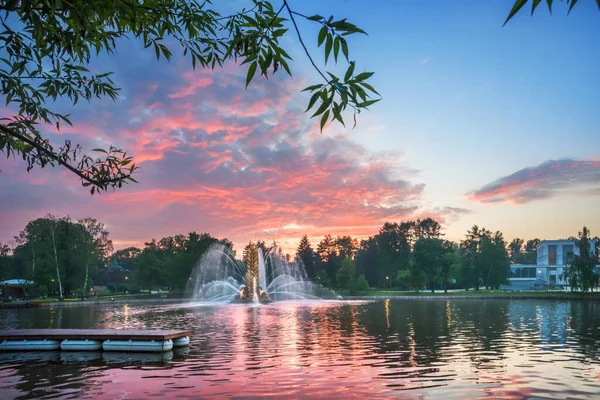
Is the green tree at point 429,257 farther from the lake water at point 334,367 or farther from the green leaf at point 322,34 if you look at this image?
the green leaf at point 322,34

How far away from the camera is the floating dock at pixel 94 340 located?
22.8m

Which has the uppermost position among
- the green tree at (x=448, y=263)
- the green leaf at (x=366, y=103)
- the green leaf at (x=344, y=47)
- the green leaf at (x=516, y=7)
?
the green leaf at (x=344, y=47)

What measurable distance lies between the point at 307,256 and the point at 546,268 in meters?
72.9

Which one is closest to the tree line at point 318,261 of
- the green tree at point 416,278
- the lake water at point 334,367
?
the green tree at point 416,278

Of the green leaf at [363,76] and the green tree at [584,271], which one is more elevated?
the green leaf at [363,76]

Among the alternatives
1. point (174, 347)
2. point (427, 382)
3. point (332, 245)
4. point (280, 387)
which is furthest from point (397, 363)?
point (332, 245)

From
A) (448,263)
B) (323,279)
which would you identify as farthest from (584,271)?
(323,279)

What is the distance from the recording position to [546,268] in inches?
5763

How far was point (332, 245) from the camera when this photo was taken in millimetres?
150750

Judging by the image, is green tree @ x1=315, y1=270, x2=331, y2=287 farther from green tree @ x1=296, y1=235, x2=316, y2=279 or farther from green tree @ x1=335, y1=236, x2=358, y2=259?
green tree @ x1=335, y1=236, x2=358, y2=259

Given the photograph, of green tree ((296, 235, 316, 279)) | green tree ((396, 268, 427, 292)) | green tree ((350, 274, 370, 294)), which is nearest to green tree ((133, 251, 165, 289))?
green tree ((296, 235, 316, 279))

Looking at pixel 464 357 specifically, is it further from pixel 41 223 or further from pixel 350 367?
pixel 41 223

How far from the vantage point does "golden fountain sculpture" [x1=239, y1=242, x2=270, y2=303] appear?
6034 cm

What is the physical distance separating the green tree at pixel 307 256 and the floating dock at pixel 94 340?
103383mm
